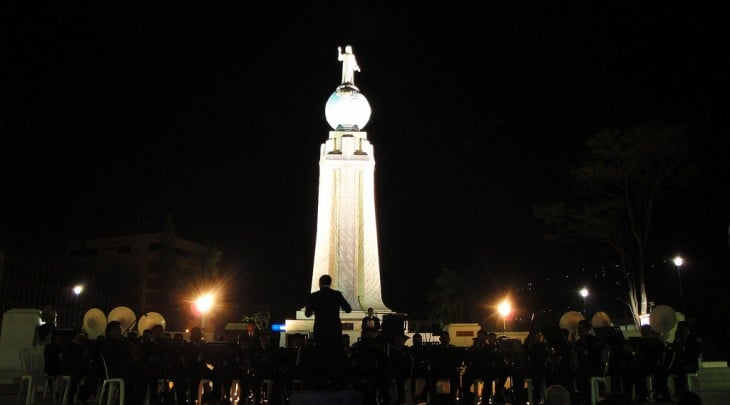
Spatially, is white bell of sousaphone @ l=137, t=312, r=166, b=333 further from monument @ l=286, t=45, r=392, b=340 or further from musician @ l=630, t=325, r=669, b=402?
musician @ l=630, t=325, r=669, b=402

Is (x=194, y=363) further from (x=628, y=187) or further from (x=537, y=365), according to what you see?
(x=628, y=187)

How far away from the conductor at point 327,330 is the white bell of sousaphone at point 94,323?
26.6 ft

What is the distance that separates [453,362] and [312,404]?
5.27m

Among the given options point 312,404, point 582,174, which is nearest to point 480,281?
point 582,174

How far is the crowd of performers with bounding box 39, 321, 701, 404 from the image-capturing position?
11.4 meters

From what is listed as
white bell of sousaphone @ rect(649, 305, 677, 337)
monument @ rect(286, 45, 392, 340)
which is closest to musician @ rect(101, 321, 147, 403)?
white bell of sousaphone @ rect(649, 305, 677, 337)

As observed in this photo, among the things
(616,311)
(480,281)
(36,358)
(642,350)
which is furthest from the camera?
(616,311)

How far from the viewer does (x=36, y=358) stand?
13430mm

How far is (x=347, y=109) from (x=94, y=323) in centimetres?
1287

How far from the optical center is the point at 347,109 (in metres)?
25.3

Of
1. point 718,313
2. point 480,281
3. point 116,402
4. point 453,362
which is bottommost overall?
point 116,402

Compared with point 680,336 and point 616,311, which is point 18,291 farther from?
point 616,311

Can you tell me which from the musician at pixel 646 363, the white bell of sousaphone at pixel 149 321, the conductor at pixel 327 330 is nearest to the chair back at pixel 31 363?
the white bell of sousaphone at pixel 149 321

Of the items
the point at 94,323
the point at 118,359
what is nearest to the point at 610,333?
the point at 118,359
